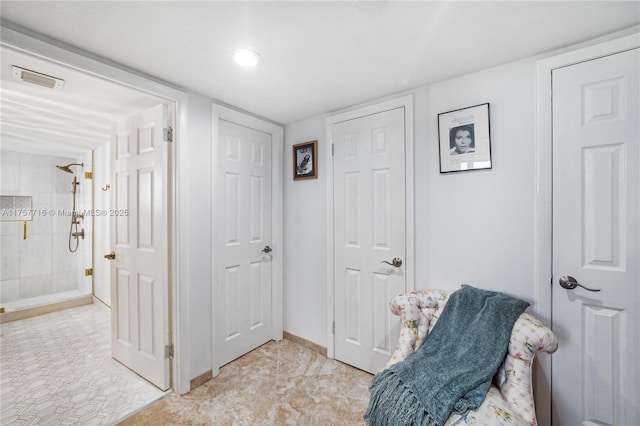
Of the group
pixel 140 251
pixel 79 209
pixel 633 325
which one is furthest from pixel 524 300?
pixel 79 209

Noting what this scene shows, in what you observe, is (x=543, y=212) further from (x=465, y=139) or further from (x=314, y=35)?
(x=314, y=35)

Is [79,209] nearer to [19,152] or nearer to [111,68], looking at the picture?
[19,152]

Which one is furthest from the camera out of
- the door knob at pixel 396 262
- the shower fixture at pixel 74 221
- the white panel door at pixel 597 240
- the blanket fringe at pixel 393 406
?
the shower fixture at pixel 74 221

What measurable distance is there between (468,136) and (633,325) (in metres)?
1.29

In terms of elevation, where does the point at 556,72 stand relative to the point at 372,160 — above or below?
above

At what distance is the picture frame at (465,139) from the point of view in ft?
5.71

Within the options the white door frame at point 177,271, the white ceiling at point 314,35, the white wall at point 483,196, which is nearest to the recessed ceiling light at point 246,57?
the white ceiling at point 314,35

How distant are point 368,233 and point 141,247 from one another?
1801mm

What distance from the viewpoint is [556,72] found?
153cm

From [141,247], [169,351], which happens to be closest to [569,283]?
[169,351]

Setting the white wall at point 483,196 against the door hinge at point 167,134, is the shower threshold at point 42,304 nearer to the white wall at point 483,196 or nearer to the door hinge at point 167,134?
the door hinge at point 167,134

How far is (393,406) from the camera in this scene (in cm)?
122

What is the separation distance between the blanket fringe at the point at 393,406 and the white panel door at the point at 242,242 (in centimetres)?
146

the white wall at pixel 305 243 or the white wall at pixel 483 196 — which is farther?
the white wall at pixel 305 243
